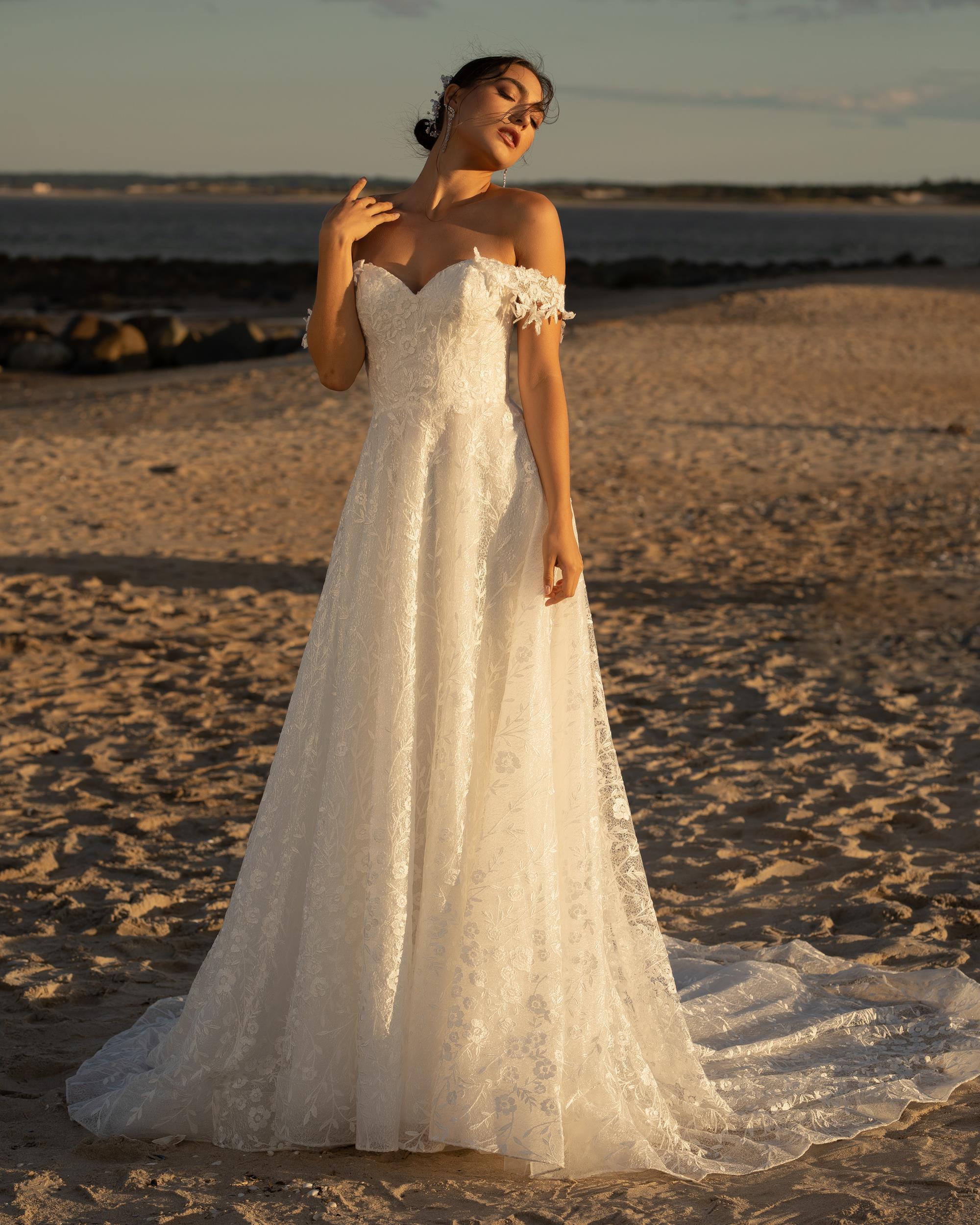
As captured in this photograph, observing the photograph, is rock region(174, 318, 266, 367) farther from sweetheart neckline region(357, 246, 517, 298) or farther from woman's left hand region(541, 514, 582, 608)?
woman's left hand region(541, 514, 582, 608)

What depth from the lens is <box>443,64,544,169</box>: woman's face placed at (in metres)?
2.89

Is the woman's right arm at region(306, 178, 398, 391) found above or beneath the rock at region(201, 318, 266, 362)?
beneath

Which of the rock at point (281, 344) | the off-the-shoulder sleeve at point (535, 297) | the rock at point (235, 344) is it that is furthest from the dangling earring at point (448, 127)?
the rock at point (235, 344)

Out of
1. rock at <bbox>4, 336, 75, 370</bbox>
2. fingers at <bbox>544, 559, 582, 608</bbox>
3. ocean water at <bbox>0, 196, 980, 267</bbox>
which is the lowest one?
fingers at <bbox>544, 559, 582, 608</bbox>

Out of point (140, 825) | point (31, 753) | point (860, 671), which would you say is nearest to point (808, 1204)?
point (140, 825)

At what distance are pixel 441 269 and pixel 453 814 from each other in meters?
1.16

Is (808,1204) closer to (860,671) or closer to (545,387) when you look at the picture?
(545,387)

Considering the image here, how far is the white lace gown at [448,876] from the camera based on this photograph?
109 inches

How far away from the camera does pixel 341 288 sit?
9.49ft

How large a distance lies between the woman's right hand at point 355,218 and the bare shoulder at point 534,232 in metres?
0.27

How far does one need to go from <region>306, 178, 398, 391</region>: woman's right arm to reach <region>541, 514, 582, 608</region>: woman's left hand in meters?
0.54

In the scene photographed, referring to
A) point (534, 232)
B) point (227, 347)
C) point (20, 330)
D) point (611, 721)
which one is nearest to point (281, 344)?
point (227, 347)

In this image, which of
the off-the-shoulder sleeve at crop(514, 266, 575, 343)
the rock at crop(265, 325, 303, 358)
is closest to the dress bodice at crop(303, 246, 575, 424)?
the off-the-shoulder sleeve at crop(514, 266, 575, 343)

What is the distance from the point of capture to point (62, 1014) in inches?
144
